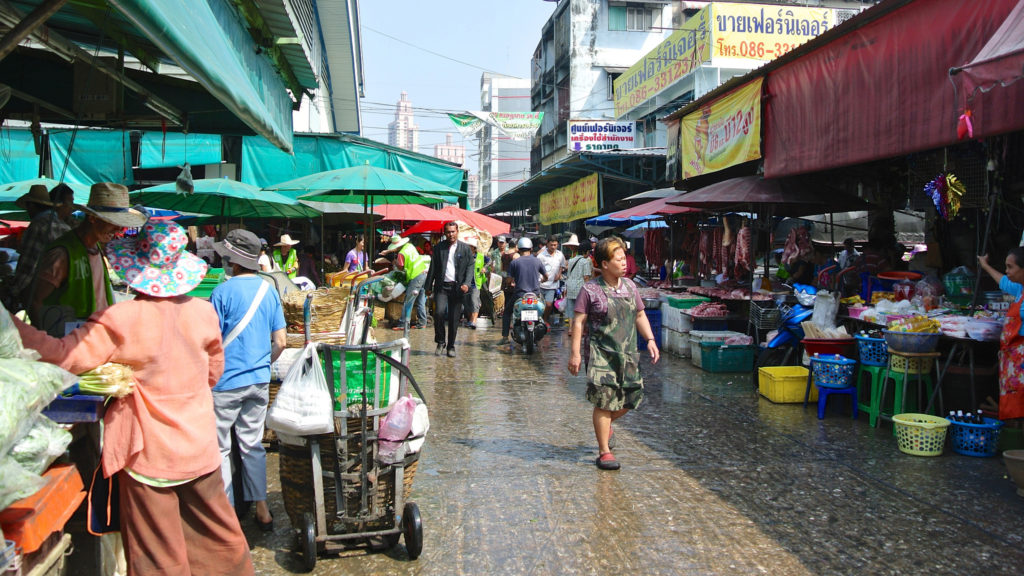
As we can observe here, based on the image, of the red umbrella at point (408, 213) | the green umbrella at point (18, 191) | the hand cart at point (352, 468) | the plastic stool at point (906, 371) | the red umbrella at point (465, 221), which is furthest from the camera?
the red umbrella at point (465, 221)

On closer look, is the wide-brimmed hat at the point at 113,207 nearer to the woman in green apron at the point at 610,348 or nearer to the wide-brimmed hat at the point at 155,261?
the wide-brimmed hat at the point at 155,261

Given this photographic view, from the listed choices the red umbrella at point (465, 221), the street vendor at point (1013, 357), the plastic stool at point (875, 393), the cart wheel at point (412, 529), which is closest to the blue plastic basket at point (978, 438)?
the street vendor at point (1013, 357)

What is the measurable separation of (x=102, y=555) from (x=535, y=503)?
262 centimetres

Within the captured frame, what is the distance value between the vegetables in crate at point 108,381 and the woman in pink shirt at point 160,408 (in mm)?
36

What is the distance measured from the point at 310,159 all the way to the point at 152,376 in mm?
12199

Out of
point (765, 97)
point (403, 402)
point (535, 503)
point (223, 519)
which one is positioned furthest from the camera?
point (765, 97)

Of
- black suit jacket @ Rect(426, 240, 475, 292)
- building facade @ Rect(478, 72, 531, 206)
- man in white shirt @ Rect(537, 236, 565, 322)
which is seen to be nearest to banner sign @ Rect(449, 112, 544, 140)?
man in white shirt @ Rect(537, 236, 565, 322)

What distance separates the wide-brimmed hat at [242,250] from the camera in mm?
4434

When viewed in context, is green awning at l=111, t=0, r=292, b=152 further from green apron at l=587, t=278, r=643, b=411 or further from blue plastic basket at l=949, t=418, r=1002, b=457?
blue plastic basket at l=949, t=418, r=1002, b=457

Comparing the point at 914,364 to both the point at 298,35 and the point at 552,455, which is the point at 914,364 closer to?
the point at 552,455

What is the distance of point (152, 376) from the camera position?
2994mm

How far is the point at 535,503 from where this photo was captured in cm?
498

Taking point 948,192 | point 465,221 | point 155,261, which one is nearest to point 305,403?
point 155,261

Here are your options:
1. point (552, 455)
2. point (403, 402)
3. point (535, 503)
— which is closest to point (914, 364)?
point (552, 455)
